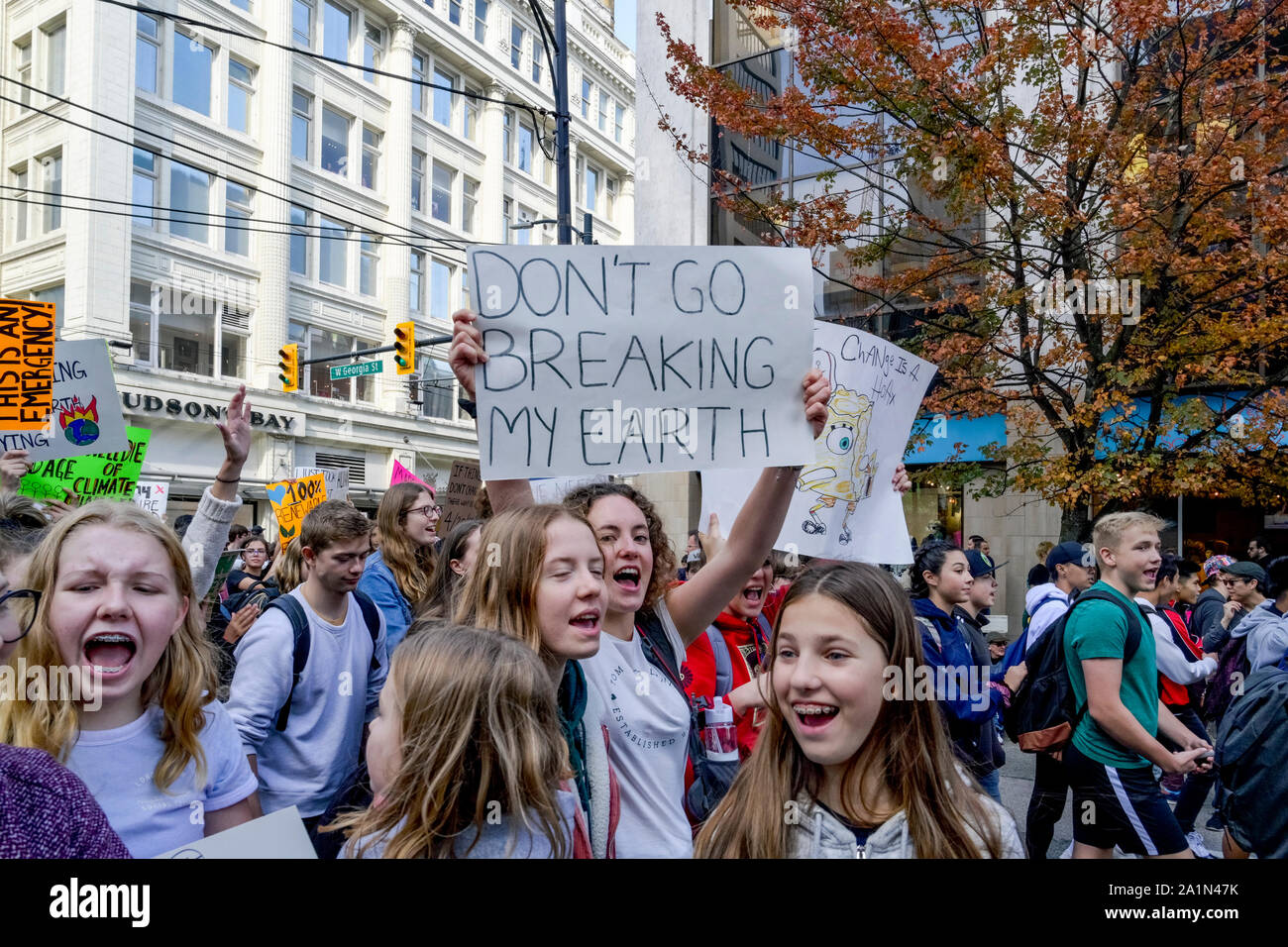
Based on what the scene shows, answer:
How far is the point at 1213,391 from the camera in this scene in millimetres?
8930

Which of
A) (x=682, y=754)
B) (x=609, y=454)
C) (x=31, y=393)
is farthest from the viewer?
(x=31, y=393)

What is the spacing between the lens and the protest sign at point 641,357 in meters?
2.87

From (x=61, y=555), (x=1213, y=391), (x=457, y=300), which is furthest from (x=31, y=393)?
(x=457, y=300)

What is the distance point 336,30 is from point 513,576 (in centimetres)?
3021

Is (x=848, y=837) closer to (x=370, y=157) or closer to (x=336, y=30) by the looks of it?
(x=370, y=157)

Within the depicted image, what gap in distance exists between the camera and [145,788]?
2035 mm

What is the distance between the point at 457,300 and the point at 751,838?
32.1 meters

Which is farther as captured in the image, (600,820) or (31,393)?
(31,393)

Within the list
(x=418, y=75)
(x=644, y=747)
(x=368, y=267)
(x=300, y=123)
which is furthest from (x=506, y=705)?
(x=418, y=75)

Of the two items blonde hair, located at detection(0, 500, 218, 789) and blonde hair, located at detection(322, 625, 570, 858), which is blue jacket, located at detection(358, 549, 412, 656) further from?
blonde hair, located at detection(322, 625, 570, 858)

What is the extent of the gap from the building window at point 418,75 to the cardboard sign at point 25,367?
26009 millimetres

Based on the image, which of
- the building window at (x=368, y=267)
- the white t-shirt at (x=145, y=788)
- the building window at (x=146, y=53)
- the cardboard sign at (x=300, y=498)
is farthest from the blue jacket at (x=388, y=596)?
the building window at (x=368, y=267)

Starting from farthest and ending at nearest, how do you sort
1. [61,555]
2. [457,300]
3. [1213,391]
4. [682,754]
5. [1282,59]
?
[457,300], [1213,391], [1282,59], [682,754], [61,555]
